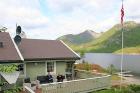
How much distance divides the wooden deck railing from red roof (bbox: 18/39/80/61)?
5391 millimetres

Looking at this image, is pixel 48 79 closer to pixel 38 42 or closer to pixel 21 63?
pixel 21 63

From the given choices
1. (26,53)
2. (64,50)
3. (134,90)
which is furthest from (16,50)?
(134,90)

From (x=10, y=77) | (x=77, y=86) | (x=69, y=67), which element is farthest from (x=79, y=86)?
(x=69, y=67)

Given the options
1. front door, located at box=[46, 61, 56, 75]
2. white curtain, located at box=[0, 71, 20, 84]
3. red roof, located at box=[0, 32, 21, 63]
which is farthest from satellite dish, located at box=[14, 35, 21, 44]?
white curtain, located at box=[0, 71, 20, 84]

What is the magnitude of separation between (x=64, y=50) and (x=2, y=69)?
11294mm

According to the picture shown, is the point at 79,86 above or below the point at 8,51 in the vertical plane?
below

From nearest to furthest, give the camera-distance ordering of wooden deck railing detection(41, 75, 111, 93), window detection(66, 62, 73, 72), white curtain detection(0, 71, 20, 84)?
wooden deck railing detection(41, 75, 111, 93)
white curtain detection(0, 71, 20, 84)
window detection(66, 62, 73, 72)

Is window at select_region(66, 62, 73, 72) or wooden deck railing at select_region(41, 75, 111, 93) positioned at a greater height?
window at select_region(66, 62, 73, 72)

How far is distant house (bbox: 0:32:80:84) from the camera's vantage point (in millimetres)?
24052

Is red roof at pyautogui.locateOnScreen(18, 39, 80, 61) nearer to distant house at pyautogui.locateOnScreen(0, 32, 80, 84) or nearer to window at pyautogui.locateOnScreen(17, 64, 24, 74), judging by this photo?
distant house at pyautogui.locateOnScreen(0, 32, 80, 84)

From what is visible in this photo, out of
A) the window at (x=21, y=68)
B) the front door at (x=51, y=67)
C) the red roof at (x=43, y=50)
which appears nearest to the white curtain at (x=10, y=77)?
the window at (x=21, y=68)

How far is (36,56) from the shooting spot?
85.7 feet

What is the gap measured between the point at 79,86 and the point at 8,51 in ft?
25.9

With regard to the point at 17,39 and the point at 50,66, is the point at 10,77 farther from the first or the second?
the point at 17,39
